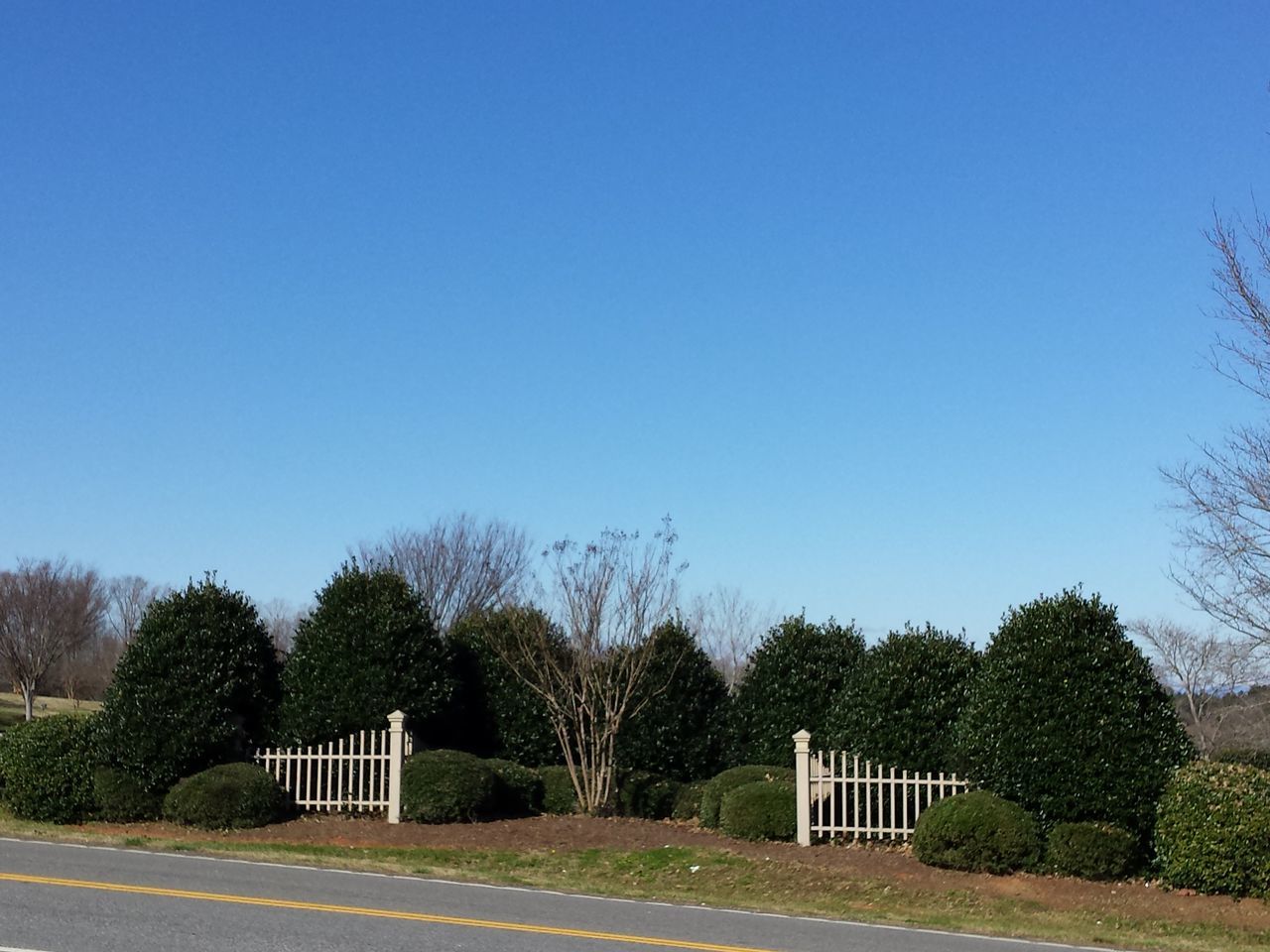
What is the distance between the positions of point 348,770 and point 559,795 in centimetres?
339

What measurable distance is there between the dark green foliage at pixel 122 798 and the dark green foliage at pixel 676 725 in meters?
7.69

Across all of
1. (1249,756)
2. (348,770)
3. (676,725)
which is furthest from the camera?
(1249,756)

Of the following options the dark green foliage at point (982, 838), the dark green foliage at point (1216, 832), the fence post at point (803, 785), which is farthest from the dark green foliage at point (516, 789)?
the dark green foliage at point (1216, 832)

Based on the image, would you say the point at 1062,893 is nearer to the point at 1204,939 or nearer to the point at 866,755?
the point at 1204,939

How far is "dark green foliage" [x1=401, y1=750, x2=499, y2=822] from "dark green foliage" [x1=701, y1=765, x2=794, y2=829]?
3235 mm

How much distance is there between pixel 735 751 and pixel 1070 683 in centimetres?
722

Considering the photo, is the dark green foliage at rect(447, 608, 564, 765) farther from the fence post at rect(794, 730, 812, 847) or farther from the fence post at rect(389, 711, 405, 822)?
the fence post at rect(794, 730, 812, 847)

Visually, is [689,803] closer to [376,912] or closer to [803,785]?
[803,785]

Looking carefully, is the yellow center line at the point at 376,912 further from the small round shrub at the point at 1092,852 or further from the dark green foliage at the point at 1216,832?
the dark green foliage at the point at 1216,832

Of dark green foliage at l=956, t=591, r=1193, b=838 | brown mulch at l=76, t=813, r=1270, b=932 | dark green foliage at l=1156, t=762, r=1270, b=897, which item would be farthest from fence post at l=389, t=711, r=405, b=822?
dark green foliage at l=1156, t=762, r=1270, b=897

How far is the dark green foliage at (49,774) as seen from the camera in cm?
1933

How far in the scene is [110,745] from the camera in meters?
19.6

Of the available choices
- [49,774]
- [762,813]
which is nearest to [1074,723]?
[762,813]

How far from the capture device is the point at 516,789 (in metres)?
19.8
